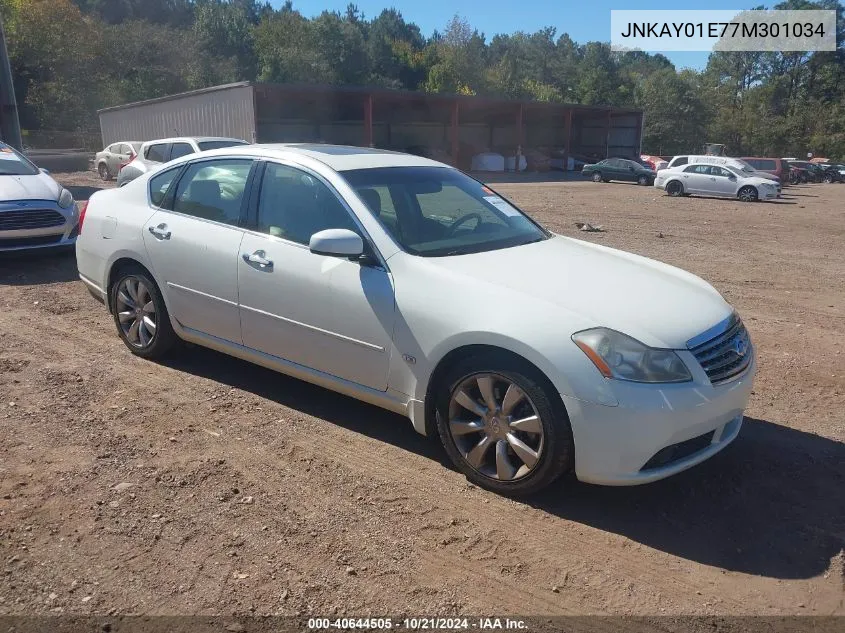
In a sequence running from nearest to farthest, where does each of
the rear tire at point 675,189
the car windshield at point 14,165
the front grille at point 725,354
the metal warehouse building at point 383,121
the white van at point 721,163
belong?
the front grille at point 725,354 → the car windshield at point 14,165 → the white van at point 721,163 → the rear tire at point 675,189 → the metal warehouse building at point 383,121

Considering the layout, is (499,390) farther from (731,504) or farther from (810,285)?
(810,285)

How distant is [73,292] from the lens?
7770 millimetres

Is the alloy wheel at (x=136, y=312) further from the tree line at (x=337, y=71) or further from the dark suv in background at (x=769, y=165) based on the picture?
the tree line at (x=337, y=71)

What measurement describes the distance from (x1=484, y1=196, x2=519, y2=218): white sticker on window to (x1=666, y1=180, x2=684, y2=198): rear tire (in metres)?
24.3

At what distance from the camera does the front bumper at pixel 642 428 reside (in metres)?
3.16

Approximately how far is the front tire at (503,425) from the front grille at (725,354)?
747mm

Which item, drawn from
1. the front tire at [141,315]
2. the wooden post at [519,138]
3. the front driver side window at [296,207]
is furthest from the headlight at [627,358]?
the wooden post at [519,138]

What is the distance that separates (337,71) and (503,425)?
7318cm

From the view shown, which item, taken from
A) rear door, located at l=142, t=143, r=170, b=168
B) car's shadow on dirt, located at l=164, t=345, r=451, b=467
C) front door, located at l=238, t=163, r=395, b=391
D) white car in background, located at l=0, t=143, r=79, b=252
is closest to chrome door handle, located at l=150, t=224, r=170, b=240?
front door, located at l=238, t=163, r=395, b=391

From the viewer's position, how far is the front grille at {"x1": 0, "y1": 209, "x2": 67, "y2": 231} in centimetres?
843

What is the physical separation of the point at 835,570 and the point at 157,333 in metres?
4.43

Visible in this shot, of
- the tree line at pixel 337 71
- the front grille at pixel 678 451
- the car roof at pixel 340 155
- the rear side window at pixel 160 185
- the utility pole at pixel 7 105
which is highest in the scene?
the tree line at pixel 337 71

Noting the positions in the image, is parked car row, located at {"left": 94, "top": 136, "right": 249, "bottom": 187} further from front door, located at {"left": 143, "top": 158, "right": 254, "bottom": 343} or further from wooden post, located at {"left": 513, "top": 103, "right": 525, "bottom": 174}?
wooden post, located at {"left": 513, "top": 103, "right": 525, "bottom": 174}

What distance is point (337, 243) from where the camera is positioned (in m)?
3.78
